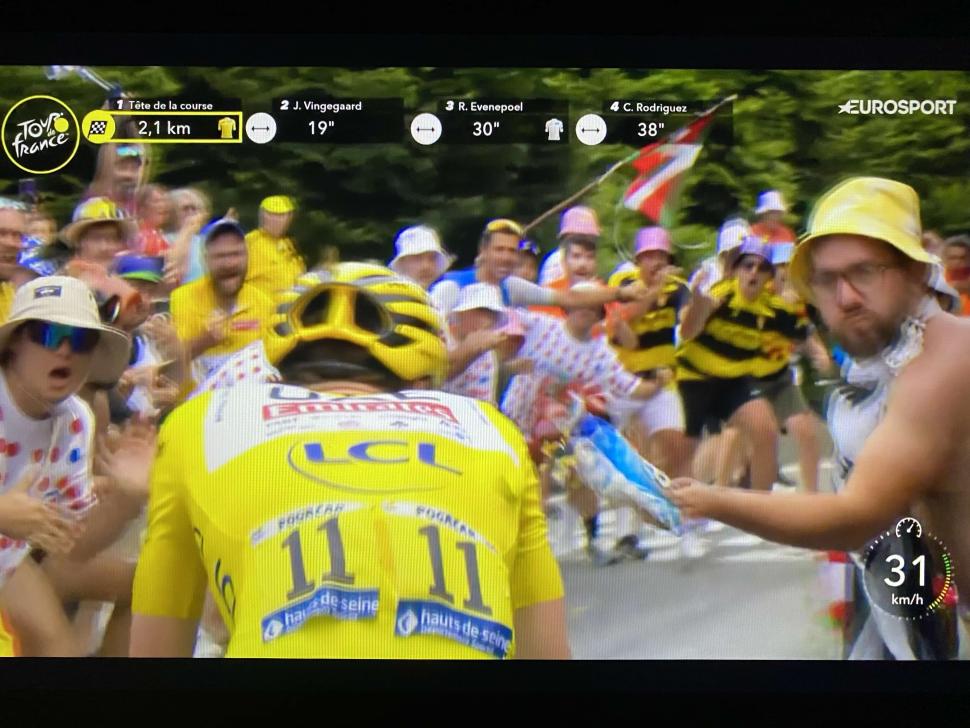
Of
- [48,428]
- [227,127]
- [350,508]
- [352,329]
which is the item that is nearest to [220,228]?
[227,127]

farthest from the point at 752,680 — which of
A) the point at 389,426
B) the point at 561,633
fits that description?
the point at 389,426

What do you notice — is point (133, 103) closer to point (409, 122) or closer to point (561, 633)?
point (409, 122)

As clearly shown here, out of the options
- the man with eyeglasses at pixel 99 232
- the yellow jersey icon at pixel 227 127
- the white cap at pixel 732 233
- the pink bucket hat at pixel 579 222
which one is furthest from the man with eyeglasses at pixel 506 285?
the man with eyeglasses at pixel 99 232

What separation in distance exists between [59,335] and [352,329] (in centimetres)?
66

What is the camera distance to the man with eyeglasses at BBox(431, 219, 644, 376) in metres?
2.63

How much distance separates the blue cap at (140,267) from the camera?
103 inches

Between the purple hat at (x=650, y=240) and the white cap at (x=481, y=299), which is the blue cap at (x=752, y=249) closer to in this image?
the purple hat at (x=650, y=240)

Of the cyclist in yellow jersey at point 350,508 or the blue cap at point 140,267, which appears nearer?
the cyclist in yellow jersey at point 350,508

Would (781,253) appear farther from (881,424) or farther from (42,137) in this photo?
(42,137)

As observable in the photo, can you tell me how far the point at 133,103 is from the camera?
266 cm

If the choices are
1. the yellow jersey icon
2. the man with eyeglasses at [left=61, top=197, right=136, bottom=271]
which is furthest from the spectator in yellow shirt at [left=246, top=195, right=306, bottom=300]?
the man with eyeglasses at [left=61, top=197, right=136, bottom=271]

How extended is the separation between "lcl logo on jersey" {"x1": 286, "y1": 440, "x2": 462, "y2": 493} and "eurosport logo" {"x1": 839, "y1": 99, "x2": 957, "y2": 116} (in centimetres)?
124

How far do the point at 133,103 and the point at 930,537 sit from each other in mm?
2061

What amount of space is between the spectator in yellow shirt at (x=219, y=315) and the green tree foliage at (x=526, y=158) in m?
0.15
